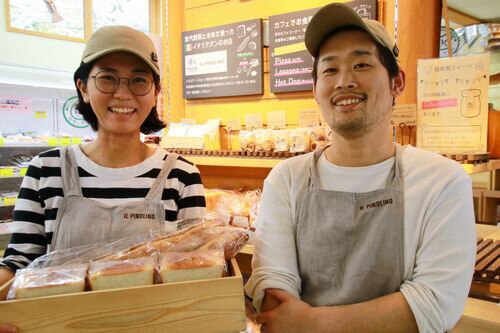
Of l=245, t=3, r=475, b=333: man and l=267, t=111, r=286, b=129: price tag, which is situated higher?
l=267, t=111, r=286, b=129: price tag

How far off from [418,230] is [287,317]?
444 millimetres

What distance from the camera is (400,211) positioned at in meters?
1.11

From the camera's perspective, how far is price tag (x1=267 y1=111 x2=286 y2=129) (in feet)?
8.41

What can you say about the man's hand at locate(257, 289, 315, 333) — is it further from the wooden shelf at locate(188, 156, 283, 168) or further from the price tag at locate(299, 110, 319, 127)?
the price tag at locate(299, 110, 319, 127)

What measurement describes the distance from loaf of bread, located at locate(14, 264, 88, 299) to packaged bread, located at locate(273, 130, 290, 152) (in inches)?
57.7

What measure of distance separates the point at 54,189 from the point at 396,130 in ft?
5.20

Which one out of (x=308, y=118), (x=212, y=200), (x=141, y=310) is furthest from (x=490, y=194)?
(x=141, y=310)

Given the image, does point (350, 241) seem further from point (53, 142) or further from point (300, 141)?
point (53, 142)

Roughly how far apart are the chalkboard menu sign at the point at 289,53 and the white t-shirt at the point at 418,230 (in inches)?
50.6

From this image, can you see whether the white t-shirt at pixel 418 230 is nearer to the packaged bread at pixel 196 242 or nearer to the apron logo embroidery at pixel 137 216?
the packaged bread at pixel 196 242

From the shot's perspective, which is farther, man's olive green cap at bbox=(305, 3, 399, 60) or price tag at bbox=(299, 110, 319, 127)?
price tag at bbox=(299, 110, 319, 127)

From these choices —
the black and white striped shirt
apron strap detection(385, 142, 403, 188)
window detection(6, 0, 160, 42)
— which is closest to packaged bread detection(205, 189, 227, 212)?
the black and white striped shirt

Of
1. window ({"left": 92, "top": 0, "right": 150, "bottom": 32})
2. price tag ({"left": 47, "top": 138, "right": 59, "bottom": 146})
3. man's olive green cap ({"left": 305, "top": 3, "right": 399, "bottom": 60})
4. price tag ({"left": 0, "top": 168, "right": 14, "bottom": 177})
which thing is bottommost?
price tag ({"left": 0, "top": 168, "right": 14, "bottom": 177})

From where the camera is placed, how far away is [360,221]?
1150 mm
